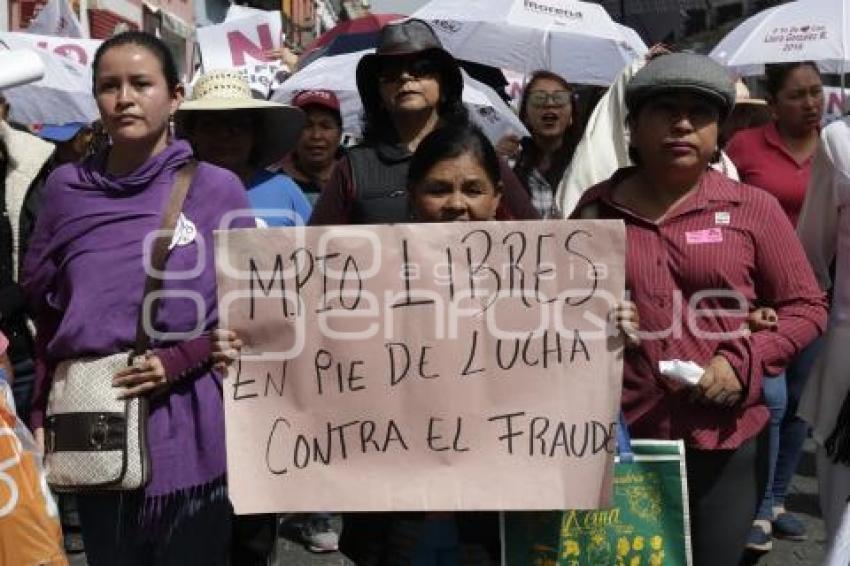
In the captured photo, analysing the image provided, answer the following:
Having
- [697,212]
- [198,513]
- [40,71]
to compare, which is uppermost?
[40,71]

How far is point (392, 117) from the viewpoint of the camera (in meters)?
3.79

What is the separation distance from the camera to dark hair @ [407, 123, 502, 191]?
2.96 meters

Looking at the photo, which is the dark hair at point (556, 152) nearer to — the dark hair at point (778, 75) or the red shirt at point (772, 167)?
the red shirt at point (772, 167)

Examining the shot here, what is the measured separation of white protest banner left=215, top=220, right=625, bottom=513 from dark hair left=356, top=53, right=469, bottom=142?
102cm

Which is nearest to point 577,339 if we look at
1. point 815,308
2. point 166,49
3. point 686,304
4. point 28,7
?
point 686,304

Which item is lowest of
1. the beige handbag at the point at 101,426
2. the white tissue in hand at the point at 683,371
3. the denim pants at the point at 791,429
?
the denim pants at the point at 791,429

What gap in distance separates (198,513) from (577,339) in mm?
1050

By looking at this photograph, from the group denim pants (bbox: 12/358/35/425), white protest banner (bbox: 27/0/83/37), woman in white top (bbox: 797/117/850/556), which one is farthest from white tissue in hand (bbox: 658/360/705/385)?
white protest banner (bbox: 27/0/83/37)

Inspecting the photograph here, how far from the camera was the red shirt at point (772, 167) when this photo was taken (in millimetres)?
5562

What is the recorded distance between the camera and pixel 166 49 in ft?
10.8

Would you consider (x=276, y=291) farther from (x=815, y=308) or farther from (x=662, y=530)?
(x=815, y=308)

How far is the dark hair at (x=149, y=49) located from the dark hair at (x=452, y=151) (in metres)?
0.67

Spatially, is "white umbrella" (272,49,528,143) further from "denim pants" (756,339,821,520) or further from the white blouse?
the white blouse

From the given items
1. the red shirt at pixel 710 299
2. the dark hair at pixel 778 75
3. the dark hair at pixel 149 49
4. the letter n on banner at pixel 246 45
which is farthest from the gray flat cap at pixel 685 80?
the letter n on banner at pixel 246 45
